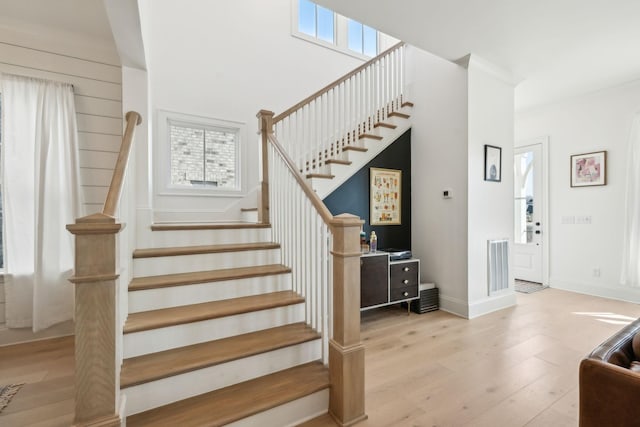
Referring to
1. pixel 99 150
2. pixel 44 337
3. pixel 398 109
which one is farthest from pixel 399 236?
pixel 44 337

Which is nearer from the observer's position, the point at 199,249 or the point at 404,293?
the point at 199,249

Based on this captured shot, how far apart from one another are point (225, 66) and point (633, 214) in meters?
5.83

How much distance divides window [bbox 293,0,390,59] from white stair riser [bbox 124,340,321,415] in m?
4.67

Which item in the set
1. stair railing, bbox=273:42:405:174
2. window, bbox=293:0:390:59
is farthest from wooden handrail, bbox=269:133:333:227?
window, bbox=293:0:390:59

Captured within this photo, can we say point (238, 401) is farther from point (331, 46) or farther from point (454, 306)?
point (331, 46)

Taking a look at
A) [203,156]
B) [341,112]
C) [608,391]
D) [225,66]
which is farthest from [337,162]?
[608,391]

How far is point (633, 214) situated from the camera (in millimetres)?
3801

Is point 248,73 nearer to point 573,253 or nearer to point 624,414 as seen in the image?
point 624,414

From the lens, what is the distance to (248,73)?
4.32 metres

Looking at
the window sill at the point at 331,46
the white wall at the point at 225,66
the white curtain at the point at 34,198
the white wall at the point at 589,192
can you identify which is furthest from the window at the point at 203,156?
the white wall at the point at 589,192

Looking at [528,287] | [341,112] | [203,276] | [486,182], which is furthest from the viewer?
[528,287]

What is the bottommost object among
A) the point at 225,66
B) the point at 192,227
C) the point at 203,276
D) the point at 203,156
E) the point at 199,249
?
the point at 203,276

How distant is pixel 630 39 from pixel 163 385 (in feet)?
16.6

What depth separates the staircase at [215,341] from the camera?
61.3 inches
